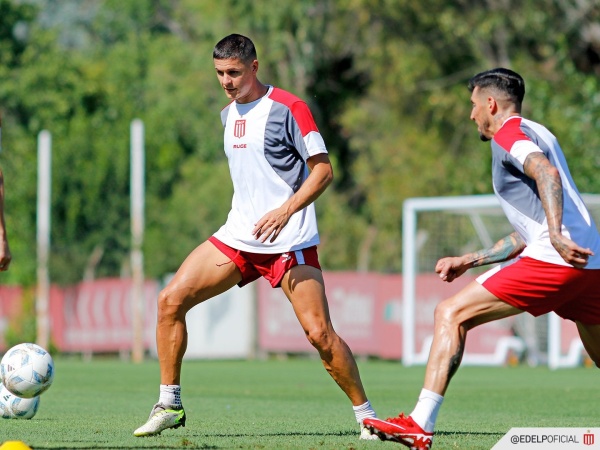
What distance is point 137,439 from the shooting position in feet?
27.8

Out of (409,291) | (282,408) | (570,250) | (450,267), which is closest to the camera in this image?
(570,250)

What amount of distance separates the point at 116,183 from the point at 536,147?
1345 inches

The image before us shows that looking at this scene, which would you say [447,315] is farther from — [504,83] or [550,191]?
[504,83]

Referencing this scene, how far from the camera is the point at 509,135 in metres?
7.69

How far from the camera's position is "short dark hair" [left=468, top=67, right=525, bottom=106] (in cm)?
793

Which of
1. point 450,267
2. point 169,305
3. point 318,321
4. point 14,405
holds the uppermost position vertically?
point 450,267

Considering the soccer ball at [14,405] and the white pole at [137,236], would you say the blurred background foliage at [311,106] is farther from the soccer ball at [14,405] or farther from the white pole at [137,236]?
the soccer ball at [14,405]

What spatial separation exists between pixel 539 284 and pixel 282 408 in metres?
5.26

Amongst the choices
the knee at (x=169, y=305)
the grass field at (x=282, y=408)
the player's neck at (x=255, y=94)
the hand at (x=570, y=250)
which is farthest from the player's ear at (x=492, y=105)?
the knee at (x=169, y=305)

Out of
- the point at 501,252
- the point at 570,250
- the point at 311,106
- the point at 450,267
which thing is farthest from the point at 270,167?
the point at 311,106

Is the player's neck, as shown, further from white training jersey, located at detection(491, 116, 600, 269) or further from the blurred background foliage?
the blurred background foliage

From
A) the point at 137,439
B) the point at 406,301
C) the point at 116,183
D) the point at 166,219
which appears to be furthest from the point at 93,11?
the point at 137,439

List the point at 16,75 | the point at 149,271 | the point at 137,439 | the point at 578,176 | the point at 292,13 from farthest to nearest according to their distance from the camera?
the point at 16,75
the point at 292,13
the point at 149,271
the point at 578,176
the point at 137,439

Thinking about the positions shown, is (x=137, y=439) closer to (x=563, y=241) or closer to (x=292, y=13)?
(x=563, y=241)
